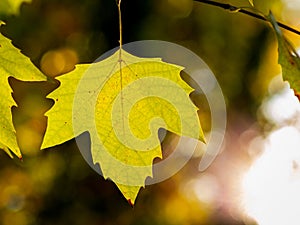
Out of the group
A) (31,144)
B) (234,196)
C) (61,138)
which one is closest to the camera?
(61,138)

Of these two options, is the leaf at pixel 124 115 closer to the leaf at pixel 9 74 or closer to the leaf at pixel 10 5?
the leaf at pixel 9 74

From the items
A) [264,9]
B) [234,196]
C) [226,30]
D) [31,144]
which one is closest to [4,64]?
[264,9]

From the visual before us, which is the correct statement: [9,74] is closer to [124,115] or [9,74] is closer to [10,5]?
[124,115]

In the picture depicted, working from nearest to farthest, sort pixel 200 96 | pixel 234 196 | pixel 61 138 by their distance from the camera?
pixel 61 138 → pixel 200 96 → pixel 234 196

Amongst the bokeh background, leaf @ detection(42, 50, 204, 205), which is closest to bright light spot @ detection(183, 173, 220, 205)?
the bokeh background

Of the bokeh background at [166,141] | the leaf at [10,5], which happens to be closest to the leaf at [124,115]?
the leaf at [10,5]

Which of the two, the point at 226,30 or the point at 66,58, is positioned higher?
the point at 226,30

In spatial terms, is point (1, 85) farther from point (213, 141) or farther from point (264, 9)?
point (213, 141)
